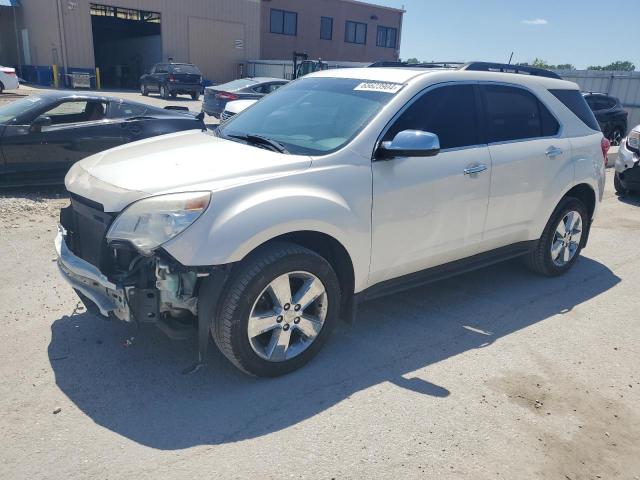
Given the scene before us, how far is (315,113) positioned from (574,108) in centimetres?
281

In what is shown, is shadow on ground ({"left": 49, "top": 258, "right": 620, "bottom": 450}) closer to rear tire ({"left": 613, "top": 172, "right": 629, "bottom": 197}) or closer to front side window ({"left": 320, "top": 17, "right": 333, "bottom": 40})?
rear tire ({"left": 613, "top": 172, "right": 629, "bottom": 197})

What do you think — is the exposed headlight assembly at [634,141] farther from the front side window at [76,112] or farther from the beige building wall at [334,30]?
the beige building wall at [334,30]

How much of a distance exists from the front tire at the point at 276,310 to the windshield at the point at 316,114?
30.9 inches

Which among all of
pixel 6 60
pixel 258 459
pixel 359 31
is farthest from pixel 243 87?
pixel 359 31

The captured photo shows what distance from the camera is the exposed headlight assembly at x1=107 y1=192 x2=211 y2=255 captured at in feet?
9.73

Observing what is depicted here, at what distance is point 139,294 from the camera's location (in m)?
3.04

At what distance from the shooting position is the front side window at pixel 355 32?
46.8 meters

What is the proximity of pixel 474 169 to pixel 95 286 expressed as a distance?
280cm

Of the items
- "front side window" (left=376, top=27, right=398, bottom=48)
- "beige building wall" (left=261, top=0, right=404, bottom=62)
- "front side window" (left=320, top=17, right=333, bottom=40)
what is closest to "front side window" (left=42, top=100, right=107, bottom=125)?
"beige building wall" (left=261, top=0, right=404, bottom=62)

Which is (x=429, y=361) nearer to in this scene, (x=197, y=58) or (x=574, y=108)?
(x=574, y=108)

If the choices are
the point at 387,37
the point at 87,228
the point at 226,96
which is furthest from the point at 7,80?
the point at 387,37

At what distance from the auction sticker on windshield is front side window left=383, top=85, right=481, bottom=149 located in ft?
0.56

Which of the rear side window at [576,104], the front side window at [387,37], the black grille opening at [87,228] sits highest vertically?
the front side window at [387,37]

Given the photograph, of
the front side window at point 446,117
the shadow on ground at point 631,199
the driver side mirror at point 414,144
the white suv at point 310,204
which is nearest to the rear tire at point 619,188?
the shadow on ground at point 631,199
